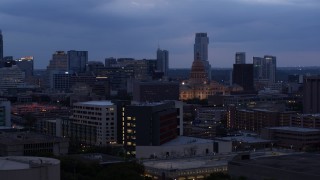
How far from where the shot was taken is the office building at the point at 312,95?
46.9 metres

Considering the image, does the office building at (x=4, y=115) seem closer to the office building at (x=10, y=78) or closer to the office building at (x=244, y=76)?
the office building at (x=10, y=78)

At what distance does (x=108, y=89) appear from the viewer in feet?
249

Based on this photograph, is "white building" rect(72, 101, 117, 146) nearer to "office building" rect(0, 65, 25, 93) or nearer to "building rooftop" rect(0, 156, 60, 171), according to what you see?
"building rooftop" rect(0, 156, 60, 171)

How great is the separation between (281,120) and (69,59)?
265 feet

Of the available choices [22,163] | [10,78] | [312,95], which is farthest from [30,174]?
[10,78]

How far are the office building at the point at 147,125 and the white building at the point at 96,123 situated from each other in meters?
4.44

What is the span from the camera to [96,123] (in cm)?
3425

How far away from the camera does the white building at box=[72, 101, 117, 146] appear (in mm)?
33281

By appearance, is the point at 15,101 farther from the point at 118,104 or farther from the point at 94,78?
the point at 118,104

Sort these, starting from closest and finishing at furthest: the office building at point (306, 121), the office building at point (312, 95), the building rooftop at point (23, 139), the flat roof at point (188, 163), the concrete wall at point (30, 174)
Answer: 1. the concrete wall at point (30, 174)
2. the flat roof at point (188, 163)
3. the building rooftop at point (23, 139)
4. the office building at point (306, 121)
5. the office building at point (312, 95)

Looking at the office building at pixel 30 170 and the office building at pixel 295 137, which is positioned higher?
the office building at pixel 30 170

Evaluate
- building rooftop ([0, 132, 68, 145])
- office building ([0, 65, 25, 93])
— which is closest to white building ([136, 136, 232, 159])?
building rooftop ([0, 132, 68, 145])

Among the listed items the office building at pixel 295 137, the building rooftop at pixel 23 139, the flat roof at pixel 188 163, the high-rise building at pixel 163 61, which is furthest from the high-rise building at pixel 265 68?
the flat roof at pixel 188 163

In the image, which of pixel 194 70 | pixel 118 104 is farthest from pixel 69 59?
pixel 118 104
